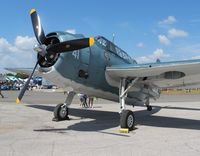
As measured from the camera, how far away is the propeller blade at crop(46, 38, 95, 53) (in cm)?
950

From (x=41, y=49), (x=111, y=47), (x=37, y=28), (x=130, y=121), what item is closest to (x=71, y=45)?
(x=41, y=49)

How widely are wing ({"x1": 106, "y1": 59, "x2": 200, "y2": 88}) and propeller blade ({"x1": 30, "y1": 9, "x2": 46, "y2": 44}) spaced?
2.88 meters

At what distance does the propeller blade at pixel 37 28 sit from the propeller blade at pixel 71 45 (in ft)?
2.16

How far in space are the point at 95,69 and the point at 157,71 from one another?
Result: 227 centimetres

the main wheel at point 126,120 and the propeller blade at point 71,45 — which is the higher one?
the propeller blade at point 71,45

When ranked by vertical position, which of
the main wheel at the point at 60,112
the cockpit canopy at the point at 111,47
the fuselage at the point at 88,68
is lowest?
the main wheel at the point at 60,112

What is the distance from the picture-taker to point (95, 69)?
11227mm

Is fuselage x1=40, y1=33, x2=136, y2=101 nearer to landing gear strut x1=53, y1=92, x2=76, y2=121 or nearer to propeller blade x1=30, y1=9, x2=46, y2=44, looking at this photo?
propeller blade x1=30, y1=9, x2=46, y2=44

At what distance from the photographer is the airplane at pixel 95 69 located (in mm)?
9742

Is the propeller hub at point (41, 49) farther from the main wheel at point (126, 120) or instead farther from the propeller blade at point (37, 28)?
the main wheel at point (126, 120)

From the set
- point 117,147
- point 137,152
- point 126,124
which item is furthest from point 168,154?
point 126,124

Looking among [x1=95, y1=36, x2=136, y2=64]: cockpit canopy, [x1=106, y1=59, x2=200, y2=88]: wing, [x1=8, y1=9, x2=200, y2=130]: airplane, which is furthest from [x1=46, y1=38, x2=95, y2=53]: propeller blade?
[x1=106, y1=59, x2=200, y2=88]: wing

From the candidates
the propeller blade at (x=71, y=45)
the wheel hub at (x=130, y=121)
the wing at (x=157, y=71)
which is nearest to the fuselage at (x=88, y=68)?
the propeller blade at (x=71, y=45)

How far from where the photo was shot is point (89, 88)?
11477mm
